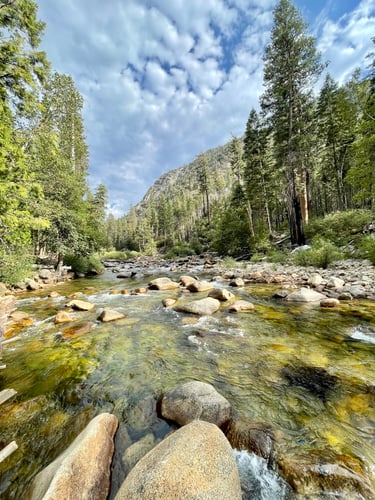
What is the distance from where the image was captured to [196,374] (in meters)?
3.65

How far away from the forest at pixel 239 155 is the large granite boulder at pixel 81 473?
655 cm

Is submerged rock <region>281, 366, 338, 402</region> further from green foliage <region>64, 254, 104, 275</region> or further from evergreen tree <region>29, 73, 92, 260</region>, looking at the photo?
green foliage <region>64, 254, 104, 275</region>

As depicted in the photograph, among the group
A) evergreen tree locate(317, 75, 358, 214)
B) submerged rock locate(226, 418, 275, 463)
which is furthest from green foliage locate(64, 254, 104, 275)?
evergreen tree locate(317, 75, 358, 214)

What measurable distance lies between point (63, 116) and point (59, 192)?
354 inches

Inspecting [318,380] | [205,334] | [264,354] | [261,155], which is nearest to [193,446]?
[318,380]

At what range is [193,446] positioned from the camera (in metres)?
1.87

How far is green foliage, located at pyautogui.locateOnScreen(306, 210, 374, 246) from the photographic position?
1307 centimetres

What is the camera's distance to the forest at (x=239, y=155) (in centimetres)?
726

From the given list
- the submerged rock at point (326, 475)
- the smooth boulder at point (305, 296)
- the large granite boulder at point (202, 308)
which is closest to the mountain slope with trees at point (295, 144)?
the smooth boulder at point (305, 296)

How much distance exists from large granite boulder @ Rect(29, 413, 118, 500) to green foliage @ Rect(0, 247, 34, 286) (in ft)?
30.8

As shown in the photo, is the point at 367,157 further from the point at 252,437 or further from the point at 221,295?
the point at 252,437

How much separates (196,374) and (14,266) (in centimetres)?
1011

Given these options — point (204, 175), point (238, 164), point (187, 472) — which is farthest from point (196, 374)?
point (204, 175)

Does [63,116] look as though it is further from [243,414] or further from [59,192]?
[243,414]
